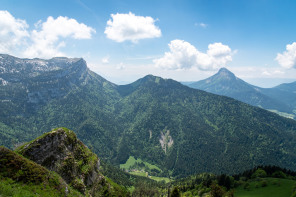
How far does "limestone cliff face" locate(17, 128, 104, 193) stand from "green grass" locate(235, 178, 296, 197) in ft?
305

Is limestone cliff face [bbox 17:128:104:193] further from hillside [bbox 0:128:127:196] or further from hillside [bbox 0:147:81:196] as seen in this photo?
hillside [bbox 0:147:81:196]

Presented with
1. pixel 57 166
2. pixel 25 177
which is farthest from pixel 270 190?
pixel 25 177

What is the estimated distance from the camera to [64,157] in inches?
3219

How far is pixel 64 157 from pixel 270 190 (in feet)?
396

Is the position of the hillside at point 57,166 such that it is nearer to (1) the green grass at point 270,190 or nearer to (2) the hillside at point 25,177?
(2) the hillside at point 25,177

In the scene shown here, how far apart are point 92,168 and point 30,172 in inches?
1959

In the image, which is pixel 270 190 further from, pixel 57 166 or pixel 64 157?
pixel 57 166

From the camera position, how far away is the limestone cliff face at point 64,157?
7269cm

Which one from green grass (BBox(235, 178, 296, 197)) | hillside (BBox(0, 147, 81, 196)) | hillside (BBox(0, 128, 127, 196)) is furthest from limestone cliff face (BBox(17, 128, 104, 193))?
green grass (BBox(235, 178, 296, 197))

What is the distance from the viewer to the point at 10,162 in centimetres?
4934

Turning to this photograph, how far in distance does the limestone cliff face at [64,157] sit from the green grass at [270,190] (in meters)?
93.1

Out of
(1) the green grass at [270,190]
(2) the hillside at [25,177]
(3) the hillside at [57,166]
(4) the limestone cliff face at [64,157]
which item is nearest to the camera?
(2) the hillside at [25,177]

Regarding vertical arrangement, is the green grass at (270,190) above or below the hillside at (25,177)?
below

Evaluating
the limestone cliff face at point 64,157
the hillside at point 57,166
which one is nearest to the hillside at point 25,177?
the hillside at point 57,166
